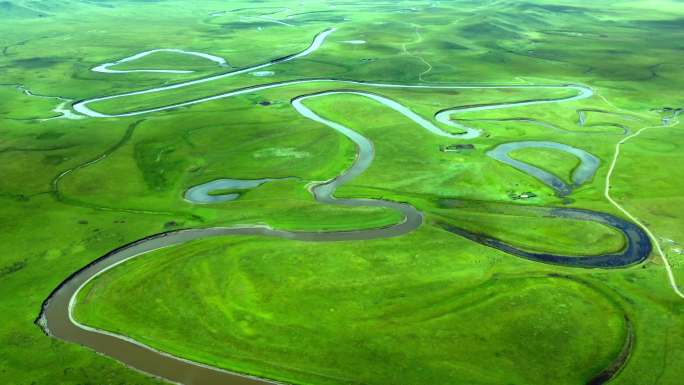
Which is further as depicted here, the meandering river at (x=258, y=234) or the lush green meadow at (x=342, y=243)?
the lush green meadow at (x=342, y=243)

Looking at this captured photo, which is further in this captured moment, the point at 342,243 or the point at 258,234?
the point at 258,234

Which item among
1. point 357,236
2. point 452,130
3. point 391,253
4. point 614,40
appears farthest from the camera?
point 614,40

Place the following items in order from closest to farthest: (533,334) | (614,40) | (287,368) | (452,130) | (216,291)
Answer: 1. (287,368)
2. (533,334)
3. (216,291)
4. (452,130)
5. (614,40)

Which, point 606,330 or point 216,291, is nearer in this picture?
point 606,330

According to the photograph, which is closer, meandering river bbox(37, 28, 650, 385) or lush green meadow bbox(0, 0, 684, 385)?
meandering river bbox(37, 28, 650, 385)

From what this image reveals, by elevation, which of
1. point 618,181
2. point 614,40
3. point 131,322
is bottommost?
point 131,322

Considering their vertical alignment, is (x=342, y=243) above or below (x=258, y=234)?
above

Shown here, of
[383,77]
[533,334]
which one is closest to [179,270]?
[533,334]

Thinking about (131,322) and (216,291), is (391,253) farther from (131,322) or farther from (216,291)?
(131,322)
